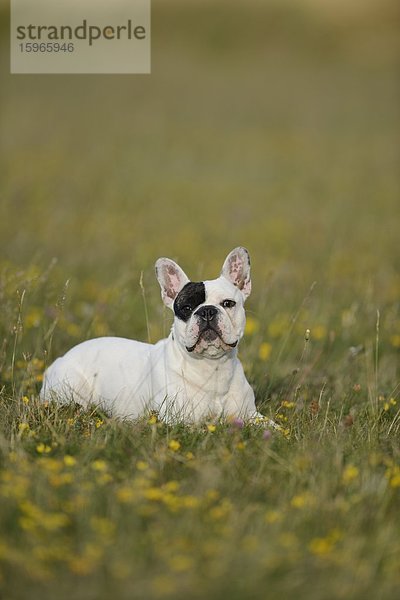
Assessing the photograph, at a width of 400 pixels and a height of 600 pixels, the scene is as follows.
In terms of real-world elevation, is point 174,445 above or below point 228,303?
below

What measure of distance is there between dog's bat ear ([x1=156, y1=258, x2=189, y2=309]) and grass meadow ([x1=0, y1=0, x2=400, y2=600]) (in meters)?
0.24

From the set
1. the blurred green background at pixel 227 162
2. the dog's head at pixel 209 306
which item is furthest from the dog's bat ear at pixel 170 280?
the blurred green background at pixel 227 162

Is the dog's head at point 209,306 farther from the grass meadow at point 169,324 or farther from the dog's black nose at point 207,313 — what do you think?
the grass meadow at point 169,324

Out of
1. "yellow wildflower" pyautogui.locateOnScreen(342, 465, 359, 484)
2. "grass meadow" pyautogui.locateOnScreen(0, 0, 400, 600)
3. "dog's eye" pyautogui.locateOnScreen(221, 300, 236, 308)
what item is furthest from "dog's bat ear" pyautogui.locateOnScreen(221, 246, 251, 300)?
"yellow wildflower" pyautogui.locateOnScreen(342, 465, 359, 484)

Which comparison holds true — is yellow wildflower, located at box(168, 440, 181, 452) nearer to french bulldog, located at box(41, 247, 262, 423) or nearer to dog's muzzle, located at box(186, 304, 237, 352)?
french bulldog, located at box(41, 247, 262, 423)

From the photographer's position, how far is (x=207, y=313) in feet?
16.8

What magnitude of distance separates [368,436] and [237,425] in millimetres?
821

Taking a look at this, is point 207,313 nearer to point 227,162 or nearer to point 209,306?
point 209,306

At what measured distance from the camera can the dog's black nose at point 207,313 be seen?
200 inches

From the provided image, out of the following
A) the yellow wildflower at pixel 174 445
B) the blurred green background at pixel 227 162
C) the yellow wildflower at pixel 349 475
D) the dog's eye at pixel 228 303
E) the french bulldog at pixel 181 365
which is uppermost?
the blurred green background at pixel 227 162

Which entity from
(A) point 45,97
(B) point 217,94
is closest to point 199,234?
(A) point 45,97

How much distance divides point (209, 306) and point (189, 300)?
0.20 metres

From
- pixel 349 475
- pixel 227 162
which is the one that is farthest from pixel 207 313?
pixel 227 162

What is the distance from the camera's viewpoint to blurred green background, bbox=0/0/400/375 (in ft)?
33.1
